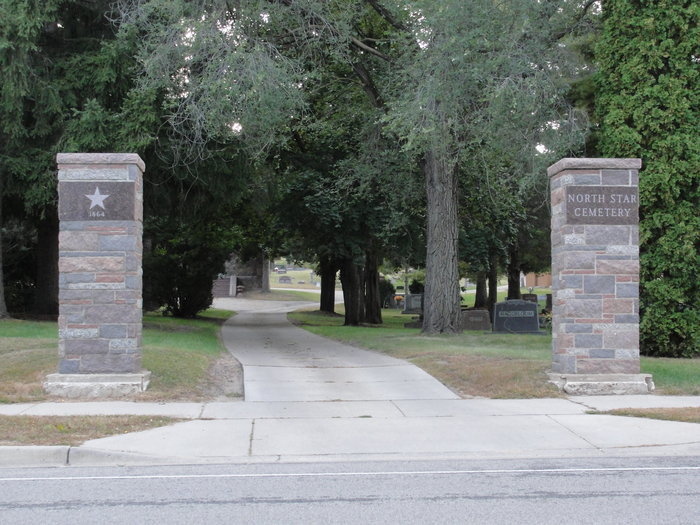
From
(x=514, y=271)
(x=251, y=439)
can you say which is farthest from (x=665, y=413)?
(x=514, y=271)

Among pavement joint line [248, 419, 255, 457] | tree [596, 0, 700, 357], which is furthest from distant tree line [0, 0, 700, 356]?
pavement joint line [248, 419, 255, 457]

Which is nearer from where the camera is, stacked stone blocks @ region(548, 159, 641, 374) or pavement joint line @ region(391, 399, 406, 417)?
pavement joint line @ region(391, 399, 406, 417)

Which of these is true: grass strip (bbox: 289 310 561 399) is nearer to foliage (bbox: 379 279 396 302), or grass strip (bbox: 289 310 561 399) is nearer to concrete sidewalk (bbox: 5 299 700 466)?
concrete sidewalk (bbox: 5 299 700 466)

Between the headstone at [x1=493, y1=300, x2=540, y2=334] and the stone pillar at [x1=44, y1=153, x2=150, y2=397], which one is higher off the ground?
the stone pillar at [x1=44, y1=153, x2=150, y2=397]

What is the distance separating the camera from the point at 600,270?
1105 centimetres

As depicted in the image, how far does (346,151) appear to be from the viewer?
84.6ft

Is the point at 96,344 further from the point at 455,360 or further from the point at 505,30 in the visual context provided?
the point at 505,30

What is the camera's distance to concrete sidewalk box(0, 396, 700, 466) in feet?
24.9

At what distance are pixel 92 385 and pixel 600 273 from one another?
7.46m

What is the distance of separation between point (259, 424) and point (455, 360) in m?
5.72

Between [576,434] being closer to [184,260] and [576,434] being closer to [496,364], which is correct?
[496,364]

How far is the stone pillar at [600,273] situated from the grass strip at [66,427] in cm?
590

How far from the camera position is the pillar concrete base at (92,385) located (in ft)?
34.1

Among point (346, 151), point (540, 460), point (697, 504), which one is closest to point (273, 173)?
point (346, 151)
